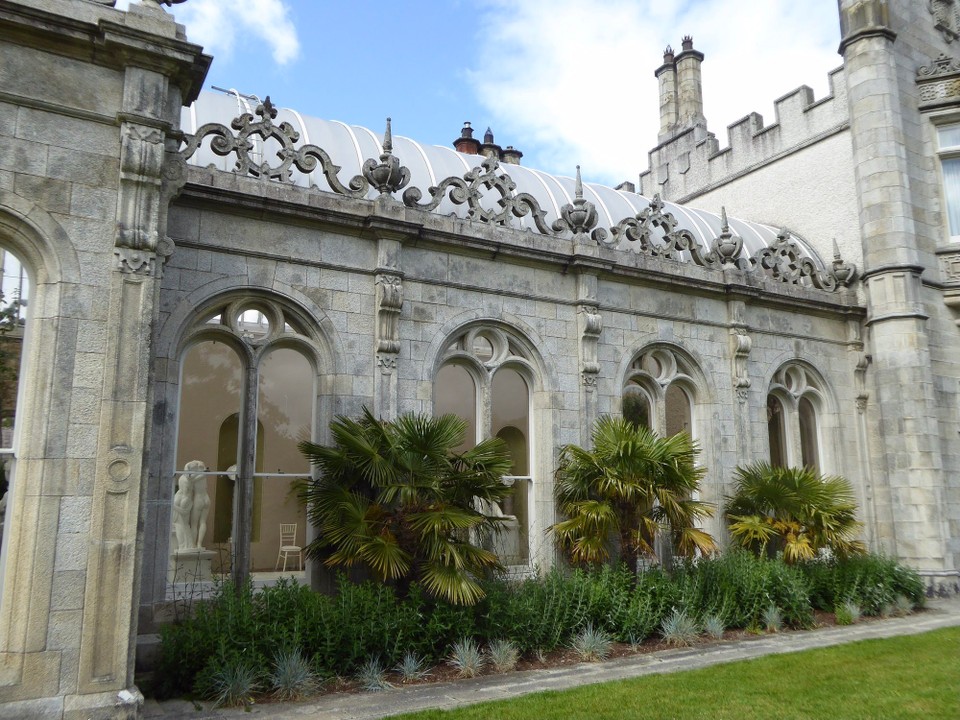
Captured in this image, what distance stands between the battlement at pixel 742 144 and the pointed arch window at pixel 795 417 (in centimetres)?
546

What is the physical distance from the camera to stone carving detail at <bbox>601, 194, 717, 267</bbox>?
12125 mm

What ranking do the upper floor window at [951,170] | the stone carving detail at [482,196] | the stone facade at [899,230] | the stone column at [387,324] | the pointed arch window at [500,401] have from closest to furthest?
the stone column at [387,324], the pointed arch window at [500,401], the stone carving detail at [482,196], the stone facade at [899,230], the upper floor window at [951,170]

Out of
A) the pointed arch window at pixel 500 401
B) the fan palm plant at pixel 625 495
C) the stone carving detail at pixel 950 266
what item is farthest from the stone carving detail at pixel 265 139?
the stone carving detail at pixel 950 266

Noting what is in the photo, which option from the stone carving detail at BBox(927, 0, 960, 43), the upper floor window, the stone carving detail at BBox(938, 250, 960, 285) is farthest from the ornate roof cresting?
the stone carving detail at BBox(927, 0, 960, 43)

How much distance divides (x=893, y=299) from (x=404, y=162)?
882 centimetres

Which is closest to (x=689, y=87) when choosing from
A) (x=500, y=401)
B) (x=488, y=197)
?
(x=488, y=197)

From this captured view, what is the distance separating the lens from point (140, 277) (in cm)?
663

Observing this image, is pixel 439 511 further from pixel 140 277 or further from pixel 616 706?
pixel 140 277

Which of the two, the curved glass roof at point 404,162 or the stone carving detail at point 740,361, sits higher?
the curved glass roof at point 404,162

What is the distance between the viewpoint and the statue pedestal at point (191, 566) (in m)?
8.35

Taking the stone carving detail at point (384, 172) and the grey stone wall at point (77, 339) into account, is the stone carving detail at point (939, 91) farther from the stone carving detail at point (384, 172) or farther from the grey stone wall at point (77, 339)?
the grey stone wall at point (77, 339)

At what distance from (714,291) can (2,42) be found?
393 inches

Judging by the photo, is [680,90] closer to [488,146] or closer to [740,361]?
[488,146]

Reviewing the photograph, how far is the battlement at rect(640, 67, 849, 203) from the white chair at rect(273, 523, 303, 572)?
1314 cm
